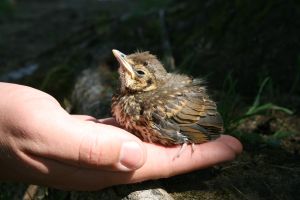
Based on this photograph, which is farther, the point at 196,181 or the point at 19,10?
the point at 19,10

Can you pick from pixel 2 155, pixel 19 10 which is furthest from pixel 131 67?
pixel 19 10

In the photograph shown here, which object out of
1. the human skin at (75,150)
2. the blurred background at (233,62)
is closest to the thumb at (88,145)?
the human skin at (75,150)

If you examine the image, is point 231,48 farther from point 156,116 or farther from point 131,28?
point 156,116

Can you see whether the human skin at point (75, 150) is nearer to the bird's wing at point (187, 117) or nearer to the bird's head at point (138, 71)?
the bird's wing at point (187, 117)

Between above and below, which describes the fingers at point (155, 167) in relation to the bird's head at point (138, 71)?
below

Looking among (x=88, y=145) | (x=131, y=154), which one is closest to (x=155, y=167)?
(x=131, y=154)

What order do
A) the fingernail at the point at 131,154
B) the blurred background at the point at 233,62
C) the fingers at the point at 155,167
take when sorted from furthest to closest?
the blurred background at the point at 233,62, the fingers at the point at 155,167, the fingernail at the point at 131,154

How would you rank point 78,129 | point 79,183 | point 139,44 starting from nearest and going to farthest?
1. point 78,129
2. point 79,183
3. point 139,44

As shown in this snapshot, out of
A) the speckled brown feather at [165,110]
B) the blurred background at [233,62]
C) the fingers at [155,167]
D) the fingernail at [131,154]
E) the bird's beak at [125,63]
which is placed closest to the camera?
the fingernail at [131,154]
